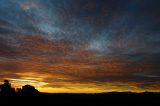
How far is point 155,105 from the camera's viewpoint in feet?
163

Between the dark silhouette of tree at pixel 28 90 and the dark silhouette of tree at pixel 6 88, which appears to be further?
the dark silhouette of tree at pixel 28 90

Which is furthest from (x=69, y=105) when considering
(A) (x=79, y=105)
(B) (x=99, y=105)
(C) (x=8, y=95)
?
(C) (x=8, y=95)

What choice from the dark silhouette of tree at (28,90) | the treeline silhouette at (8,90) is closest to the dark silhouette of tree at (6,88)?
the treeline silhouette at (8,90)

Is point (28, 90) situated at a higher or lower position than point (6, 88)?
higher

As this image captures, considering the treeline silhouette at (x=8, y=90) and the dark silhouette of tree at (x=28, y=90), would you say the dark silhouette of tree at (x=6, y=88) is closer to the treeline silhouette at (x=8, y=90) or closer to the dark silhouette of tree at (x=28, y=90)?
the treeline silhouette at (x=8, y=90)

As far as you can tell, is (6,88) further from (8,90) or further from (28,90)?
(28,90)

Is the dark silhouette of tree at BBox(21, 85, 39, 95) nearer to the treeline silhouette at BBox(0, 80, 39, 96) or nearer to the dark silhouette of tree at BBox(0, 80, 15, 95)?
the treeline silhouette at BBox(0, 80, 39, 96)

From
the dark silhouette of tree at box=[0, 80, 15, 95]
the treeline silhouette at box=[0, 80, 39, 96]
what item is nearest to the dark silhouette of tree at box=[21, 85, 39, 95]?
the treeline silhouette at box=[0, 80, 39, 96]

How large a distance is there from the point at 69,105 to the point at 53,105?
3.18 metres

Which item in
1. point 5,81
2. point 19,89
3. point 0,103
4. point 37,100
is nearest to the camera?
point 0,103

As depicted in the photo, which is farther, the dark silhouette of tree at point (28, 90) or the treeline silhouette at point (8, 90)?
the dark silhouette of tree at point (28, 90)

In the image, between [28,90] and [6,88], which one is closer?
[6,88]

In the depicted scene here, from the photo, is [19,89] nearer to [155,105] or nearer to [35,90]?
[35,90]

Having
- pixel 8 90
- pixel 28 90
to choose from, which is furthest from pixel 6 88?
pixel 28 90
